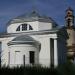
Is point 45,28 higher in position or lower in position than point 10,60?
higher

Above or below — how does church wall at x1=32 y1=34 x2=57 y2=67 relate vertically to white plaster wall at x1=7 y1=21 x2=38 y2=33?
below

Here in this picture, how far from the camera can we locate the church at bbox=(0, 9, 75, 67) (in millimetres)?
41031

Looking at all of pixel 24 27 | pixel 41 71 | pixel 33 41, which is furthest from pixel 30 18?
pixel 41 71

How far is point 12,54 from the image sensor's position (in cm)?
4188

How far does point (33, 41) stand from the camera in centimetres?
4178

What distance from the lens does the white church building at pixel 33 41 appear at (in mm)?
41031

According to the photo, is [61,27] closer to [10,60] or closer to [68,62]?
[10,60]

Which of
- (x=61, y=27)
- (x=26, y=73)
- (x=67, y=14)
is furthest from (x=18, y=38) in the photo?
(x=26, y=73)

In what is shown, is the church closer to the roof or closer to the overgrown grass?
the roof

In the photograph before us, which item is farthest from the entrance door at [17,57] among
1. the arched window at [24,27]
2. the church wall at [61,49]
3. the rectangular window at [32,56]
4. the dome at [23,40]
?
the arched window at [24,27]

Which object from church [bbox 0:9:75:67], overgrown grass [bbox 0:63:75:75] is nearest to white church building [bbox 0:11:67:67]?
church [bbox 0:9:75:67]

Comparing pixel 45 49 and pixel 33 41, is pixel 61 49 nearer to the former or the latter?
pixel 45 49

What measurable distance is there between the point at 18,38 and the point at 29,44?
6.63ft

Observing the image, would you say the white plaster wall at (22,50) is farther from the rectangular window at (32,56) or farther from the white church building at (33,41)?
the rectangular window at (32,56)
